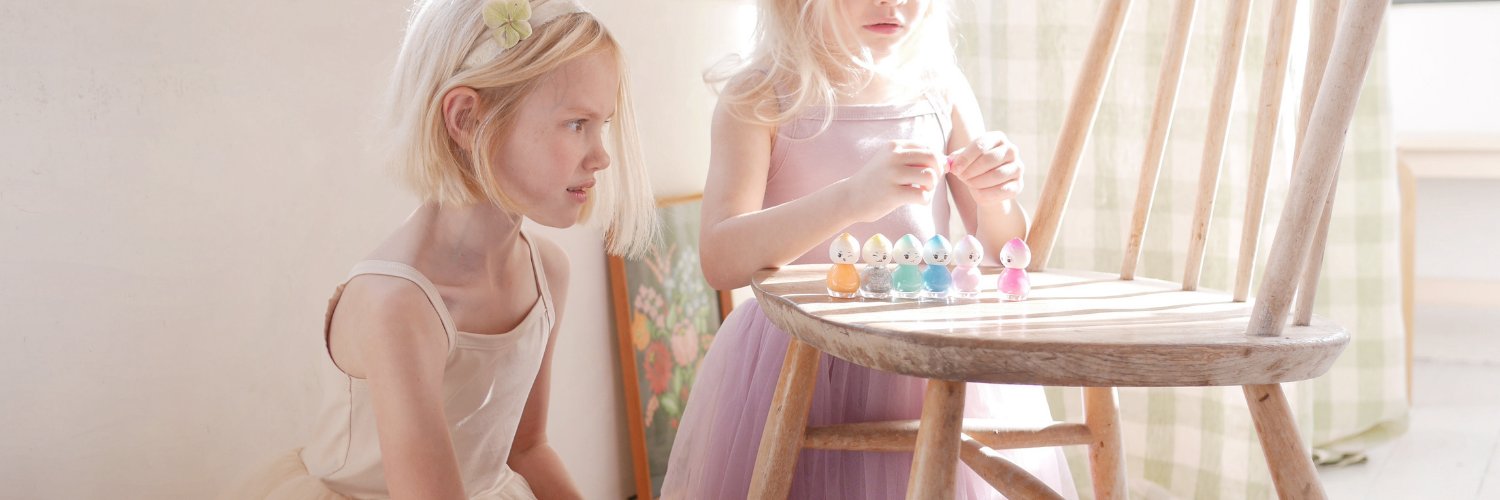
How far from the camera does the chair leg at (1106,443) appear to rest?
1.06 metres

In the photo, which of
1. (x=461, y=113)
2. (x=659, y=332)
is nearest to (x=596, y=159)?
(x=461, y=113)

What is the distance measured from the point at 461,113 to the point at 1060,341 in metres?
0.52

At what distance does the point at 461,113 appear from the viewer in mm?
954

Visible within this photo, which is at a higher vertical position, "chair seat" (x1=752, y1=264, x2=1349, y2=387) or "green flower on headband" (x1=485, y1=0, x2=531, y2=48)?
"green flower on headband" (x1=485, y1=0, x2=531, y2=48)

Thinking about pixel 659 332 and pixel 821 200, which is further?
pixel 659 332

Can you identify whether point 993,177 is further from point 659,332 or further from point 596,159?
point 659,332

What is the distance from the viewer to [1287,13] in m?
→ 0.97

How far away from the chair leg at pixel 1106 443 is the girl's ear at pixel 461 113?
586 millimetres

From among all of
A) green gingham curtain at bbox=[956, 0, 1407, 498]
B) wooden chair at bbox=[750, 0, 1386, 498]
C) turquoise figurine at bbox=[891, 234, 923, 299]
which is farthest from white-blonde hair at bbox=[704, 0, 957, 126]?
green gingham curtain at bbox=[956, 0, 1407, 498]

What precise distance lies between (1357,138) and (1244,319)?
5.18 ft

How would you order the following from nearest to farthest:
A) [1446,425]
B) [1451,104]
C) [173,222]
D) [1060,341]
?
[1060,341] < [173,222] < [1446,425] < [1451,104]

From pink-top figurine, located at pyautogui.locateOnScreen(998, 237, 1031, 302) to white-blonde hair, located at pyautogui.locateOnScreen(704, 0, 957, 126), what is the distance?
33 centimetres

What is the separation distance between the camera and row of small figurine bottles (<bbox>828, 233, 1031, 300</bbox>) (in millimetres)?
889

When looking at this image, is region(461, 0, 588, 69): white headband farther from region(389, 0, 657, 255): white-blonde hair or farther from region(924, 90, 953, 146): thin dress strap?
region(924, 90, 953, 146): thin dress strap
